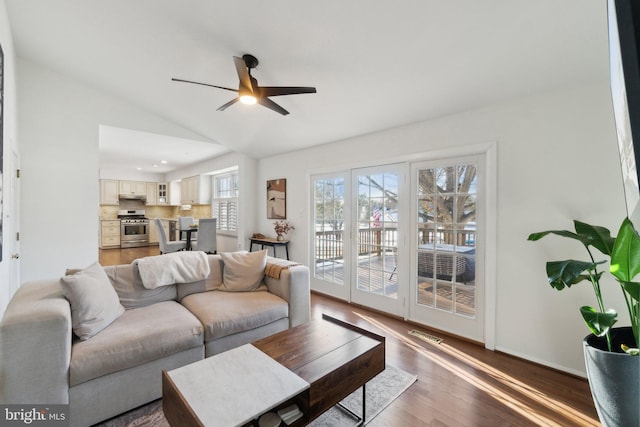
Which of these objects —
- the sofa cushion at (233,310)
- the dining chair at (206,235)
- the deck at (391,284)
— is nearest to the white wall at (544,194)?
the deck at (391,284)

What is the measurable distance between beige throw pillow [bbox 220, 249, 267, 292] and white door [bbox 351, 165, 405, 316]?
1.49 m

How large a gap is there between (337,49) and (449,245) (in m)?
2.23

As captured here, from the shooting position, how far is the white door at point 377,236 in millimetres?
3432

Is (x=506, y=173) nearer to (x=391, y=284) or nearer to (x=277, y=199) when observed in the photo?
(x=391, y=284)

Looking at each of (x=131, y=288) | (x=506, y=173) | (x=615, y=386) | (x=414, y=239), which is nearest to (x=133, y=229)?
(x=131, y=288)

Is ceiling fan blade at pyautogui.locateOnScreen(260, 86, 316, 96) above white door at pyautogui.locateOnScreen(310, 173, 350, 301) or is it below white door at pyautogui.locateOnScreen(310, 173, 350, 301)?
above

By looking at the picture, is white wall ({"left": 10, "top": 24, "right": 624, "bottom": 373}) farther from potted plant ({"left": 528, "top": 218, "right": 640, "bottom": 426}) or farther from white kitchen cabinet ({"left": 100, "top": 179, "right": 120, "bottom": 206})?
white kitchen cabinet ({"left": 100, "top": 179, "right": 120, "bottom": 206})

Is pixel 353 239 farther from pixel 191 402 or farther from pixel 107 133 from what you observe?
pixel 107 133

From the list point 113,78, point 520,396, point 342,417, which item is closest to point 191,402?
point 342,417

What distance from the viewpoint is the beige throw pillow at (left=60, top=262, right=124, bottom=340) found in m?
1.80

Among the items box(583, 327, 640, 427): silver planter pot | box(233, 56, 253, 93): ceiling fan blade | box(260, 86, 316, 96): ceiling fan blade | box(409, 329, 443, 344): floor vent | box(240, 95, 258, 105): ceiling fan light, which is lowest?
box(409, 329, 443, 344): floor vent

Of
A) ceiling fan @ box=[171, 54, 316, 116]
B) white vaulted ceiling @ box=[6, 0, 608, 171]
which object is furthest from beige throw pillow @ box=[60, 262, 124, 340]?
white vaulted ceiling @ box=[6, 0, 608, 171]

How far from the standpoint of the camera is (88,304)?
1847mm

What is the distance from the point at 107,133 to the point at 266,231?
10.2ft
